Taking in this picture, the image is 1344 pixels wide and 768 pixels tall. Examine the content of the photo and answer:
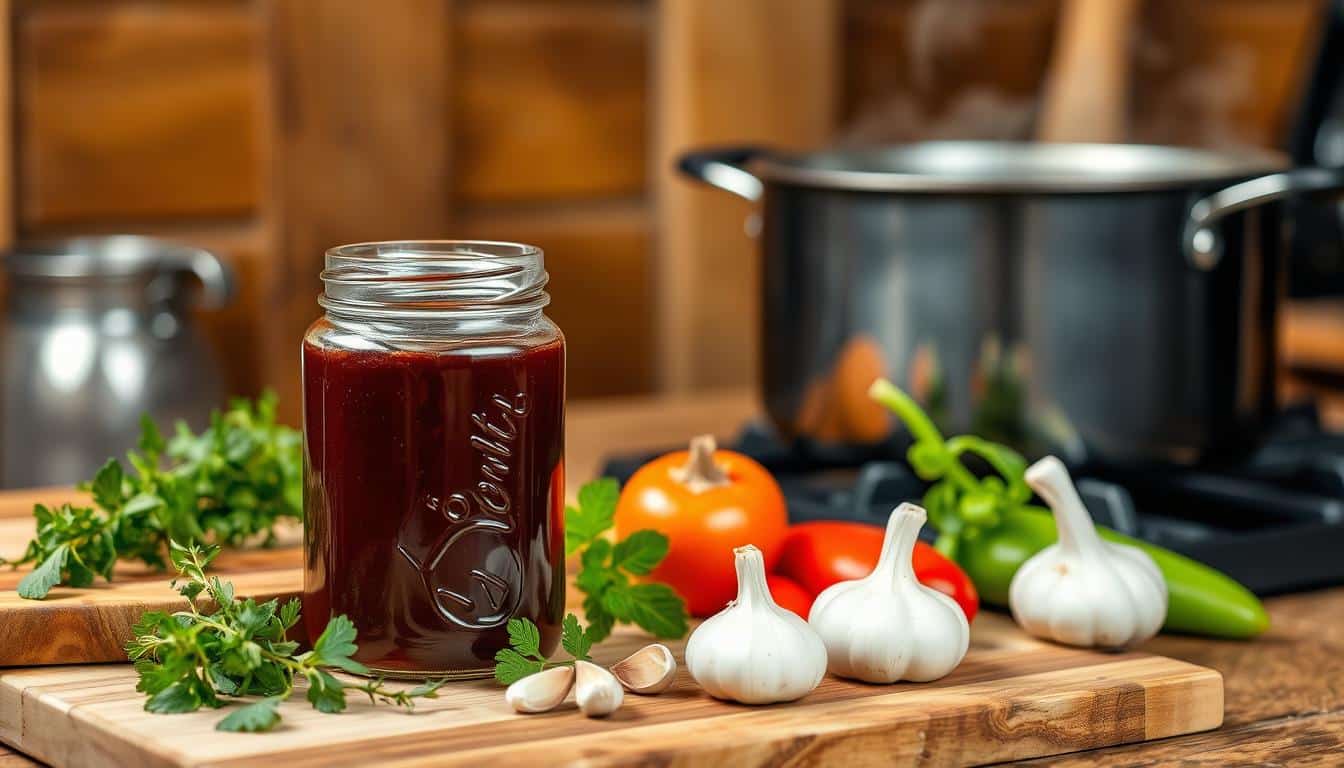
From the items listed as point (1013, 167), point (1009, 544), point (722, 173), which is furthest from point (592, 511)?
point (1013, 167)

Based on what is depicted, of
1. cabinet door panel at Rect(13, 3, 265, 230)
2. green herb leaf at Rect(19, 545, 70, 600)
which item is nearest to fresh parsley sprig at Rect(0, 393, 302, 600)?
green herb leaf at Rect(19, 545, 70, 600)

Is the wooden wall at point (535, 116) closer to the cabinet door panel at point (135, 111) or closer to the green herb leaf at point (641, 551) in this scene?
the cabinet door panel at point (135, 111)

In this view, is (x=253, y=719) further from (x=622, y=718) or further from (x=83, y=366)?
(x=83, y=366)

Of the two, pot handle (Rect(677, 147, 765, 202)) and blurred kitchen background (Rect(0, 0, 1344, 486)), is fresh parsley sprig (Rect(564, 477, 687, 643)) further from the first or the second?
blurred kitchen background (Rect(0, 0, 1344, 486))

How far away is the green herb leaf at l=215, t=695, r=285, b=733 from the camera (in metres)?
0.76

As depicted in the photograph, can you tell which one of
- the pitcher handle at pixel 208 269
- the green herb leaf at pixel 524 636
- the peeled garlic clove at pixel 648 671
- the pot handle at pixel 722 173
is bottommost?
the peeled garlic clove at pixel 648 671

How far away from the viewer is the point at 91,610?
0.91 meters

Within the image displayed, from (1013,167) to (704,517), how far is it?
2.01 ft

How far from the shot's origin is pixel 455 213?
2.12 meters

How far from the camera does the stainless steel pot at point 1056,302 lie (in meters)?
1.18

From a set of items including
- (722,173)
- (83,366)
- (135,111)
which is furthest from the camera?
(135,111)

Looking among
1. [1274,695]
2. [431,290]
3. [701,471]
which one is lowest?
[1274,695]

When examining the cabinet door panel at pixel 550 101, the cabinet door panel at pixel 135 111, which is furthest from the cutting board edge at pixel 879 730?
the cabinet door panel at pixel 550 101

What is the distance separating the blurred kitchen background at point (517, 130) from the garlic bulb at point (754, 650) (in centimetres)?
92
